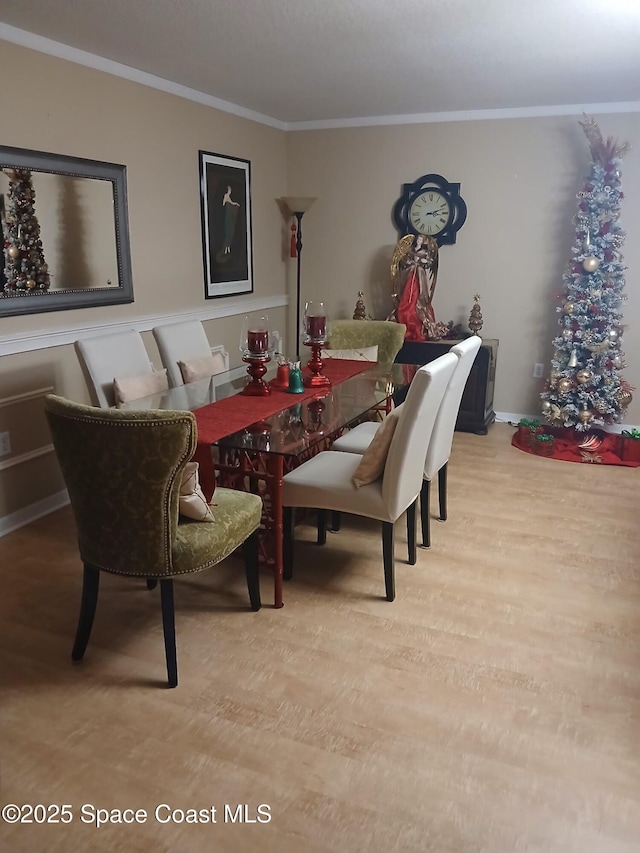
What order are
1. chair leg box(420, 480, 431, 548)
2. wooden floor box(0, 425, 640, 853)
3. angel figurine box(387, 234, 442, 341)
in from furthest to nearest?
angel figurine box(387, 234, 442, 341) → chair leg box(420, 480, 431, 548) → wooden floor box(0, 425, 640, 853)

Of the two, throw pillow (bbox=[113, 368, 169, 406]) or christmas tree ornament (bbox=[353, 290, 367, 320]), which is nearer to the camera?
throw pillow (bbox=[113, 368, 169, 406])

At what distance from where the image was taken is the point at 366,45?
340cm

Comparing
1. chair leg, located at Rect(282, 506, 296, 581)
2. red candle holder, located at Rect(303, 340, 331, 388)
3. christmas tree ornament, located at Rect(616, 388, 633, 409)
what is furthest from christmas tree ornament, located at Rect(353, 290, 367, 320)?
chair leg, located at Rect(282, 506, 296, 581)

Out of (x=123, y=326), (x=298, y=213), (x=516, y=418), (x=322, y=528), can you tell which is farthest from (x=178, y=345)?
(x=516, y=418)

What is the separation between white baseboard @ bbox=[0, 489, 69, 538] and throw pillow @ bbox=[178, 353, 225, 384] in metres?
1.01

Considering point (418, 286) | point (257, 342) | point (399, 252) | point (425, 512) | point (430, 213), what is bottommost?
point (425, 512)

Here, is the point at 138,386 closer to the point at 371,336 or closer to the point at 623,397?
the point at 371,336

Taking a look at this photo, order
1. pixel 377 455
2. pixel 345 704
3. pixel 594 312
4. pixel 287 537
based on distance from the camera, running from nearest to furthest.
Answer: pixel 345 704 < pixel 377 455 < pixel 287 537 < pixel 594 312

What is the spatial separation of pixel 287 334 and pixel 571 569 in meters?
3.70

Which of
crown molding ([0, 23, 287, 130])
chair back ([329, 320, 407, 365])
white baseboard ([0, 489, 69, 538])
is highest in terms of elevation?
crown molding ([0, 23, 287, 130])

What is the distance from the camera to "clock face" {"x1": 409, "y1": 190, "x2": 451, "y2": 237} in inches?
212

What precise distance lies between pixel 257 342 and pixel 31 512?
1588 millimetres

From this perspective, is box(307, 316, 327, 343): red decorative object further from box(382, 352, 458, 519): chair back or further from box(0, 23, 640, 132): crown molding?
box(0, 23, 640, 132): crown molding

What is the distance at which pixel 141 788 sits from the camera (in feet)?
6.01
